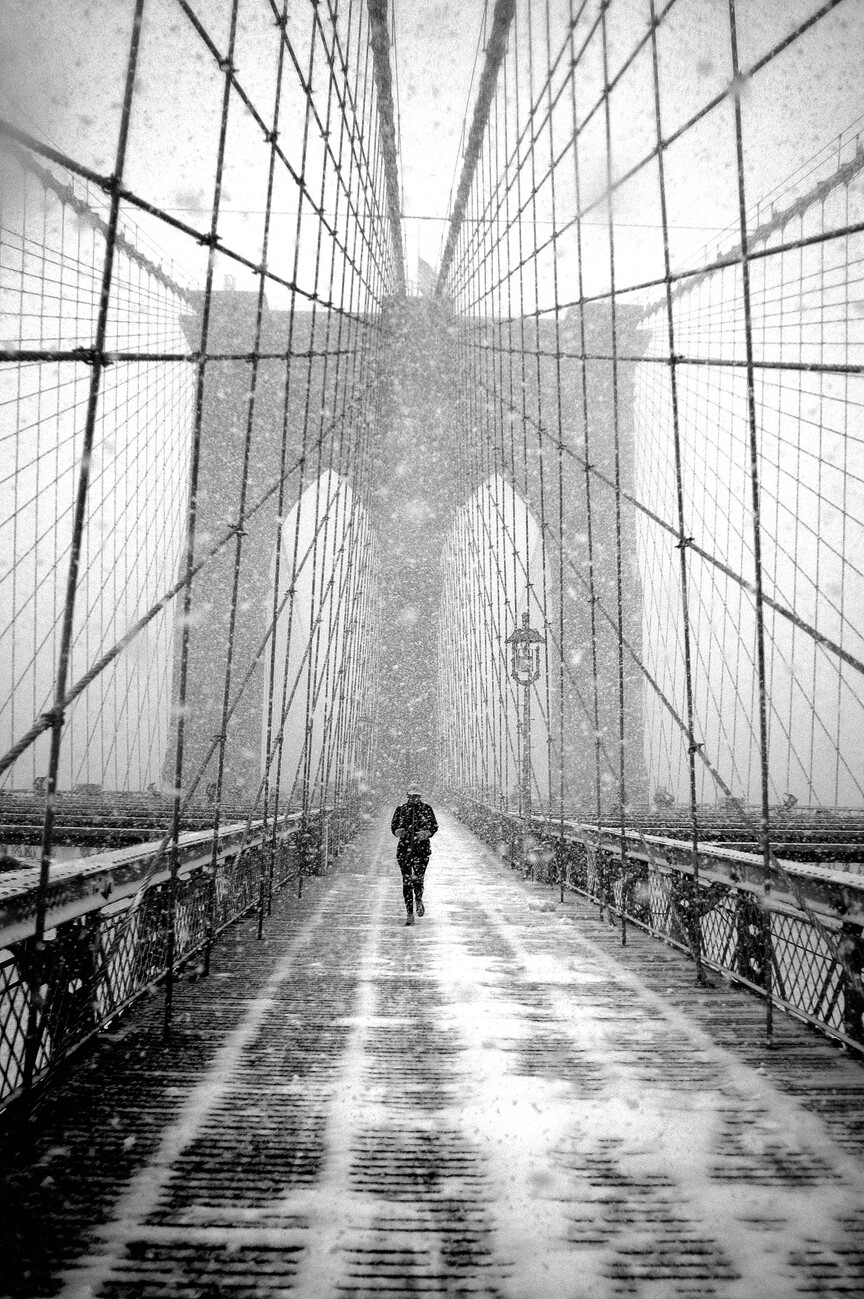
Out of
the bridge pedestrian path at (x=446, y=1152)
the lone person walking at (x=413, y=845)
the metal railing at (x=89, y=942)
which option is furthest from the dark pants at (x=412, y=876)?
the bridge pedestrian path at (x=446, y=1152)

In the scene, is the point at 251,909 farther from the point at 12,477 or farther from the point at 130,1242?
the point at 12,477

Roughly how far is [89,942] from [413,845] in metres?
2.92

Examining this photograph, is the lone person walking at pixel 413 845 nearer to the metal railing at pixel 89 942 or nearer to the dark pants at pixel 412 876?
the dark pants at pixel 412 876

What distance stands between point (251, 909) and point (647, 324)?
2261 centimetres

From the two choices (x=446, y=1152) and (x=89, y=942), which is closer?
(x=446, y=1152)

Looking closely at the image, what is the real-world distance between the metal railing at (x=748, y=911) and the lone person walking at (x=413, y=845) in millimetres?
1199

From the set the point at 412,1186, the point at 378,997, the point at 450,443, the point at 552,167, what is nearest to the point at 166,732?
the point at 450,443

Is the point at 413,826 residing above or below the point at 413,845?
above

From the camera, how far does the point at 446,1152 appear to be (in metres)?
1.89

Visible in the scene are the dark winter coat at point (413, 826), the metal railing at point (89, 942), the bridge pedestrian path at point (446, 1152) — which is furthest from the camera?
the dark winter coat at point (413, 826)

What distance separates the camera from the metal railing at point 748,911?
2.52 metres

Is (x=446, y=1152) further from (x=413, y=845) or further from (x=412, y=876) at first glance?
(x=413, y=845)

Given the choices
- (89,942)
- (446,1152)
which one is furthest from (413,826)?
(446,1152)

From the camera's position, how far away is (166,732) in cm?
1988
